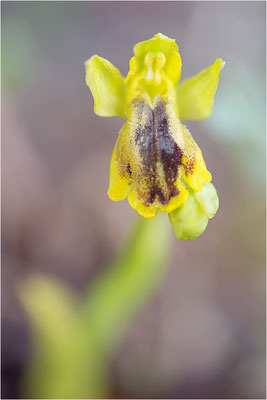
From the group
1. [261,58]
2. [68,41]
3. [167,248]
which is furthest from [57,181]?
[261,58]

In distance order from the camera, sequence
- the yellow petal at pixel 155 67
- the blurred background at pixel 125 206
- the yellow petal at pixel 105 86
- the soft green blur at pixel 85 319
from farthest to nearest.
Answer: the blurred background at pixel 125 206
the soft green blur at pixel 85 319
the yellow petal at pixel 155 67
the yellow petal at pixel 105 86

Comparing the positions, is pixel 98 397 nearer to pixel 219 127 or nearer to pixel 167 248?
pixel 167 248

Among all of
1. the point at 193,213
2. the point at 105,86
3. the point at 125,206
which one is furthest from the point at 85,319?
the point at 105,86

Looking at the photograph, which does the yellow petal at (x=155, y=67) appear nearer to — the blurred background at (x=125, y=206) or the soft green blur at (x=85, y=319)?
the blurred background at (x=125, y=206)

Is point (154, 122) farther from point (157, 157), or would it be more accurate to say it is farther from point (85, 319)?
point (85, 319)

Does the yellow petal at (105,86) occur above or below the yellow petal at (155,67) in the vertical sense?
below

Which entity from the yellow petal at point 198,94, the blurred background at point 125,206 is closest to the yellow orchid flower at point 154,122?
the yellow petal at point 198,94
